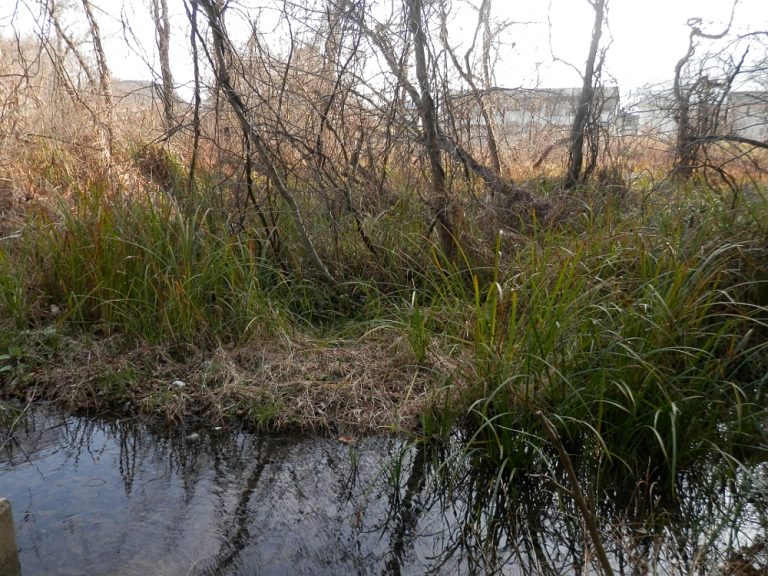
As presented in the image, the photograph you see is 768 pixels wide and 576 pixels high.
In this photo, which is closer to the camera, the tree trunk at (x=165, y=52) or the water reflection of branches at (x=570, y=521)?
the water reflection of branches at (x=570, y=521)

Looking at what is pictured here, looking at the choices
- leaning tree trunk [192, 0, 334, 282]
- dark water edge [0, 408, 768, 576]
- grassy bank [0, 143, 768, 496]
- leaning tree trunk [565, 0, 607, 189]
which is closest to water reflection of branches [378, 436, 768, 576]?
dark water edge [0, 408, 768, 576]

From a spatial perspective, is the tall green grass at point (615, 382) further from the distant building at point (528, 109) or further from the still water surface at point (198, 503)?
the distant building at point (528, 109)

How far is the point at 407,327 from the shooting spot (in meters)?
3.86

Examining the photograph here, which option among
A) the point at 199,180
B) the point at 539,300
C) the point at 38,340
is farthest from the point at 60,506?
the point at 199,180

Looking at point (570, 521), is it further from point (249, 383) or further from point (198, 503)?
point (249, 383)

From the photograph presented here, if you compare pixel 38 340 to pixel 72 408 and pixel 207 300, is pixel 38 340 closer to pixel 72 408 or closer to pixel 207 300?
pixel 72 408

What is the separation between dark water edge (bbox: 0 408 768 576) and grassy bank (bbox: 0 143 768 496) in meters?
0.22

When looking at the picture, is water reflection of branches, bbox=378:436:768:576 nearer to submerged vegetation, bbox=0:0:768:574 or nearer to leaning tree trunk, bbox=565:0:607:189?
submerged vegetation, bbox=0:0:768:574

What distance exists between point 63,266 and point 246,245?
116 cm

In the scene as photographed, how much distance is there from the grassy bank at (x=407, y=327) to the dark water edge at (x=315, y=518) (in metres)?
0.22

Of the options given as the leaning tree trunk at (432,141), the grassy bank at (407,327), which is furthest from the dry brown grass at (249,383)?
the leaning tree trunk at (432,141)

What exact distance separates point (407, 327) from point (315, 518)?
1457mm

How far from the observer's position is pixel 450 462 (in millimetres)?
2967

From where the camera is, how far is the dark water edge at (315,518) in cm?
237
